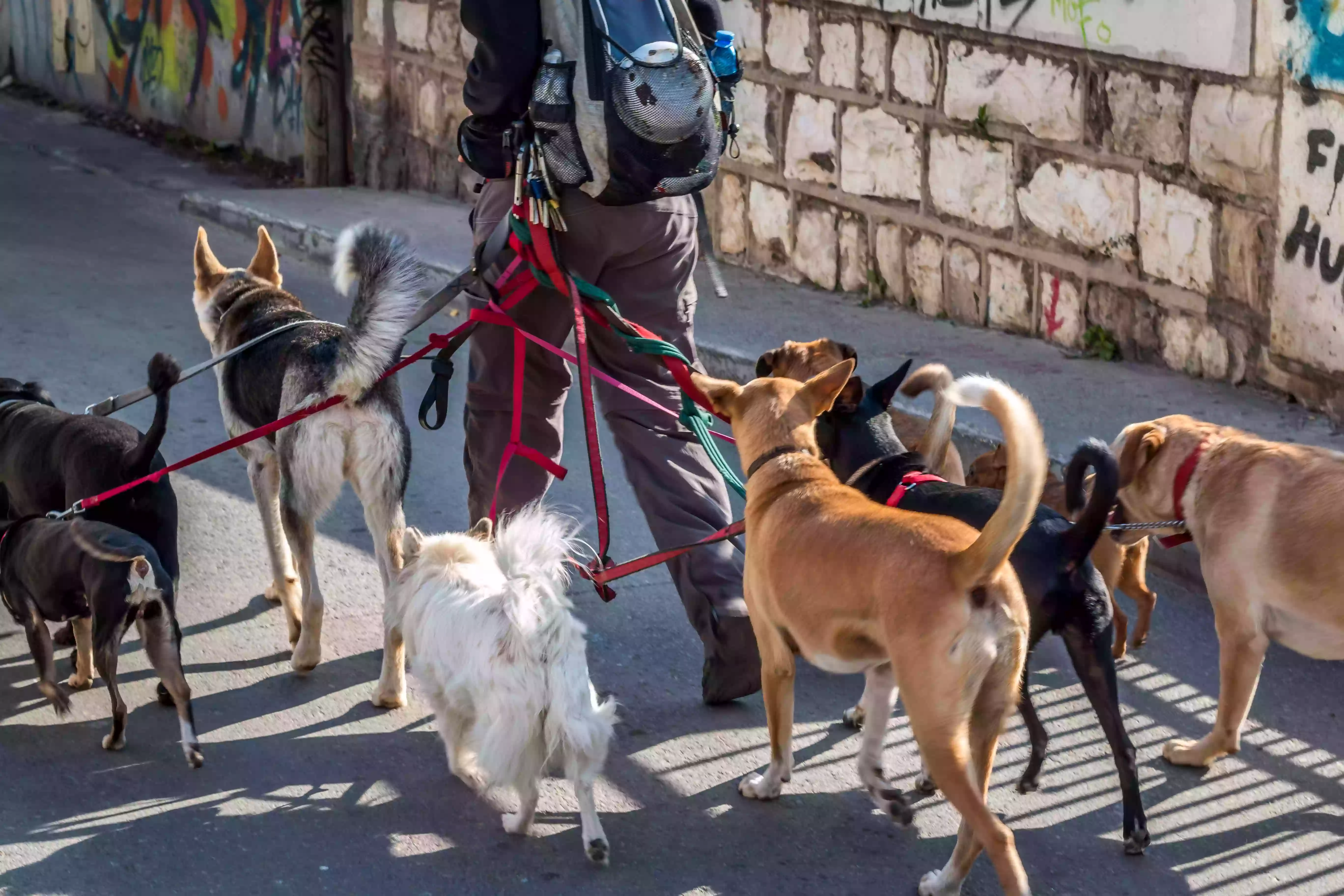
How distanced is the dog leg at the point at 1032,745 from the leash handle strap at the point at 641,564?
859 millimetres

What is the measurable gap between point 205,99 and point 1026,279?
10389mm

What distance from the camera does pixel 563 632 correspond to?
367cm

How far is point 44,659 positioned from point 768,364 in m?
2.26

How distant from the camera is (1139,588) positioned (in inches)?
191

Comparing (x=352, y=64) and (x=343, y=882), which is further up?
(x=352, y=64)

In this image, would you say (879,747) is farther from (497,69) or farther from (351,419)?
(497,69)

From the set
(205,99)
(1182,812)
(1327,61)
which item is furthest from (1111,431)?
(205,99)

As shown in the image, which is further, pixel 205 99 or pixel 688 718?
pixel 205 99

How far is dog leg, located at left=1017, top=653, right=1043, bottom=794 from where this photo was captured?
155 inches

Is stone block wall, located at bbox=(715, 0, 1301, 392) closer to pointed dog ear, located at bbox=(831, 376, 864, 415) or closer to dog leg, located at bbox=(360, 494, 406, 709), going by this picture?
pointed dog ear, located at bbox=(831, 376, 864, 415)

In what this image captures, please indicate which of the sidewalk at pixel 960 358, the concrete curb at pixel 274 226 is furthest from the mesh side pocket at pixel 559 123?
the concrete curb at pixel 274 226

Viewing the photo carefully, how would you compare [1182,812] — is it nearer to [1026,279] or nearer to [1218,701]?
[1218,701]

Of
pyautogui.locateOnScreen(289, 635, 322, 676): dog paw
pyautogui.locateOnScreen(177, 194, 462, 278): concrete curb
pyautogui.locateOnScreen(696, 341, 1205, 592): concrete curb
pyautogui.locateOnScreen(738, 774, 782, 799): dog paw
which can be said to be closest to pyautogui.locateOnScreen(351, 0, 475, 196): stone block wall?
pyautogui.locateOnScreen(177, 194, 462, 278): concrete curb

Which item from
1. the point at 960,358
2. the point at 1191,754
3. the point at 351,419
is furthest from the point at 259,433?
the point at 960,358
